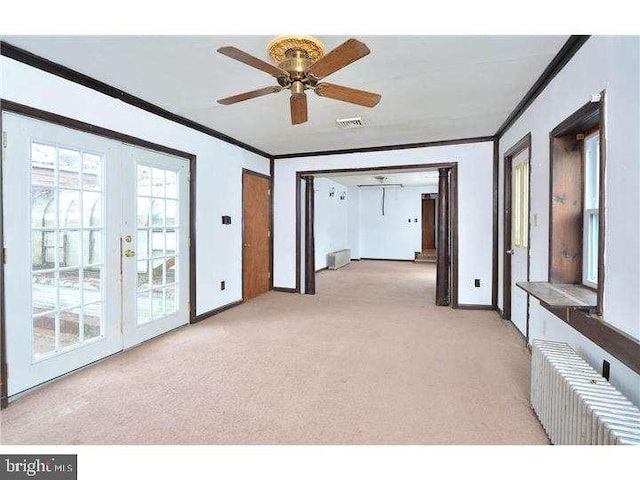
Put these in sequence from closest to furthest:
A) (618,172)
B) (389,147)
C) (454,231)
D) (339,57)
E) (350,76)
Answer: (618,172) < (339,57) < (350,76) < (454,231) < (389,147)

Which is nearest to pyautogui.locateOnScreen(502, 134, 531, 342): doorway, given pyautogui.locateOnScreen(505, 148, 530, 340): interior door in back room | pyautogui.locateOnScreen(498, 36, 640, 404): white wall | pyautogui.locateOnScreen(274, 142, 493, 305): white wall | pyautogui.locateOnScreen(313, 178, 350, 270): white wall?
pyautogui.locateOnScreen(505, 148, 530, 340): interior door in back room

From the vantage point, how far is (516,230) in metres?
4.02

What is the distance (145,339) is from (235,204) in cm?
214

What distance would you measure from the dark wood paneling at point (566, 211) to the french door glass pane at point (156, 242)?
136 inches

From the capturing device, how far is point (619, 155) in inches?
66.5

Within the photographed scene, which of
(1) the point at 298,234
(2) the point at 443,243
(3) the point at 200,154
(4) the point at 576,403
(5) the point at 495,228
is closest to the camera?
(4) the point at 576,403

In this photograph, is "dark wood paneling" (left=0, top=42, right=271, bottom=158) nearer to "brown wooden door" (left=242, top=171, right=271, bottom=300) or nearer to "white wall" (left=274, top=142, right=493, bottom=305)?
"brown wooden door" (left=242, top=171, right=271, bottom=300)

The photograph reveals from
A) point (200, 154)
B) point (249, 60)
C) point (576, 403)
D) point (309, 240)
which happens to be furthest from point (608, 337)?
point (309, 240)

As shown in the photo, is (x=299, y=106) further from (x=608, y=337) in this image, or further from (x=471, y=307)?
(x=471, y=307)

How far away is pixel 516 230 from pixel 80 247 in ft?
13.9

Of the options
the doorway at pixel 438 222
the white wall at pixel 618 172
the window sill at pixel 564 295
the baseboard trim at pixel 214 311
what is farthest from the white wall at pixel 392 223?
the white wall at pixel 618 172

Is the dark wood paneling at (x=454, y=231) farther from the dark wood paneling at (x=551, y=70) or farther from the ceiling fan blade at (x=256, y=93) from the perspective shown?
the ceiling fan blade at (x=256, y=93)
